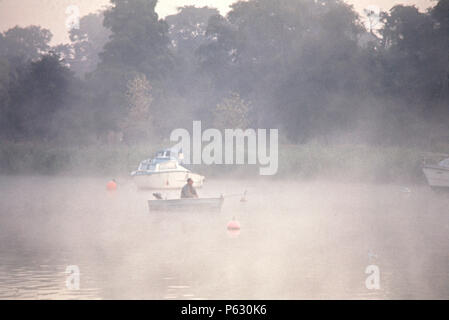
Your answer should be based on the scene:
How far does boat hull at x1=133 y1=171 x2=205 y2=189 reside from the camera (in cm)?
4981

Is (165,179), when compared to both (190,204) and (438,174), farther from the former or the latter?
(438,174)

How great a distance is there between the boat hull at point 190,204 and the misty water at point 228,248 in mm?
380

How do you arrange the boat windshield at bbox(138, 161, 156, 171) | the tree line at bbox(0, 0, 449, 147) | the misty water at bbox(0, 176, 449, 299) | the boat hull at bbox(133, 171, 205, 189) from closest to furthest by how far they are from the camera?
the misty water at bbox(0, 176, 449, 299), the boat hull at bbox(133, 171, 205, 189), the boat windshield at bbox(138, 161, 156, 171), the tree line at bbox(0, 0, 449, 147)

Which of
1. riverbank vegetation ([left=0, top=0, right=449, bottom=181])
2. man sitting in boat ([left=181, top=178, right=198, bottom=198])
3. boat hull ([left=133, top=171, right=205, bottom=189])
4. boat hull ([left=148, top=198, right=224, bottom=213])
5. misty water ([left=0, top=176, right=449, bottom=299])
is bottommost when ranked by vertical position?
misty water ([left=0, top=176, right=449, bottom=299])

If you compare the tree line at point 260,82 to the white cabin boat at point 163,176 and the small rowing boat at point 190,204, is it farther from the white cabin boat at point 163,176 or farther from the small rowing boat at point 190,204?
the small rowing boat at point 190,204

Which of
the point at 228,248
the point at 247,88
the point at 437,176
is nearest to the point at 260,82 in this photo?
the point at 247,88

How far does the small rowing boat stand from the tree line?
39288 millimetres

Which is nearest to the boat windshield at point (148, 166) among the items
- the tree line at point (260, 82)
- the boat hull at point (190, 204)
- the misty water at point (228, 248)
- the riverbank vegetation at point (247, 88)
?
the misty water at point (228, 248)

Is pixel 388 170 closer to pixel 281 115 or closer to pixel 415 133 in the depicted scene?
pixel 415 133

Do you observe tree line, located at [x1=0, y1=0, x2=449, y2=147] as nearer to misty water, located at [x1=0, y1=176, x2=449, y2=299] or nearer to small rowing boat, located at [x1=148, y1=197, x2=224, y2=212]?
misty water, located at [x1=0, y1=176, x2=449, y2=299]

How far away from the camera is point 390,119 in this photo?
234 ft

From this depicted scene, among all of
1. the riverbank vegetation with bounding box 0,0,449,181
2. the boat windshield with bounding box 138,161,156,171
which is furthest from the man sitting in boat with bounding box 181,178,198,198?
the riverbank vegetation with bounding box 0,0,449,181

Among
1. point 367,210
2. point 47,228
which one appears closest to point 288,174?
point 367,210

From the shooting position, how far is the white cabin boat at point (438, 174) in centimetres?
4604
